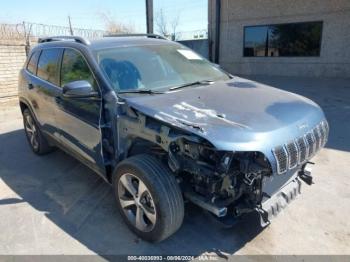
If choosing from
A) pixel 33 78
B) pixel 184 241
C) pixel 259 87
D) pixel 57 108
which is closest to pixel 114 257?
pixel 184 241

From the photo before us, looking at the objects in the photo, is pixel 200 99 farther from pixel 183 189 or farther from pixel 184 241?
pixel 184 241

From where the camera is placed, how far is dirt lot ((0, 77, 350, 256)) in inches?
110

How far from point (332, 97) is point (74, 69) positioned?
797 centimetres

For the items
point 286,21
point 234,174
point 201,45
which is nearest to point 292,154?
point 234,174

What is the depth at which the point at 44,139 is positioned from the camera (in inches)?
190

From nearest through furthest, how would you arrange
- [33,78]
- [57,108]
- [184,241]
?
[184,241] → [57,108] → [33,78]

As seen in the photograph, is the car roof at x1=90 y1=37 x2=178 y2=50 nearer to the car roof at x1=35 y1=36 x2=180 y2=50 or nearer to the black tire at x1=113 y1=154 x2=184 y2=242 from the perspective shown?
the car roof at x1=35 y1=36 x2=180 y2=50

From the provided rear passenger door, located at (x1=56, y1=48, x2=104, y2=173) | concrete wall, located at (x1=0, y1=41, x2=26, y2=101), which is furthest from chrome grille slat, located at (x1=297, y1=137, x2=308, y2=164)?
concrete wall, located at (x1=0, y1=41, x2=26, y2=101)

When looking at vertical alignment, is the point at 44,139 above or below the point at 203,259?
above

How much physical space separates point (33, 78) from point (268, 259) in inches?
158

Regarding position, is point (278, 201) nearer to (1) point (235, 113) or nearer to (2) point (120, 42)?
(1) point (235, 113)

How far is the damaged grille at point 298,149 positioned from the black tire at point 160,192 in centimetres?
84

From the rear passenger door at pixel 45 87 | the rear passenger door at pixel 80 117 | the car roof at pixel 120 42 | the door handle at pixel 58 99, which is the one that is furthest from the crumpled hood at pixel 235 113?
the rear passenger door at pixel 45 87

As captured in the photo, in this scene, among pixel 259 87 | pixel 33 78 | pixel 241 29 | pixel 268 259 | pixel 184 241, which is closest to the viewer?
pixel 268 259
